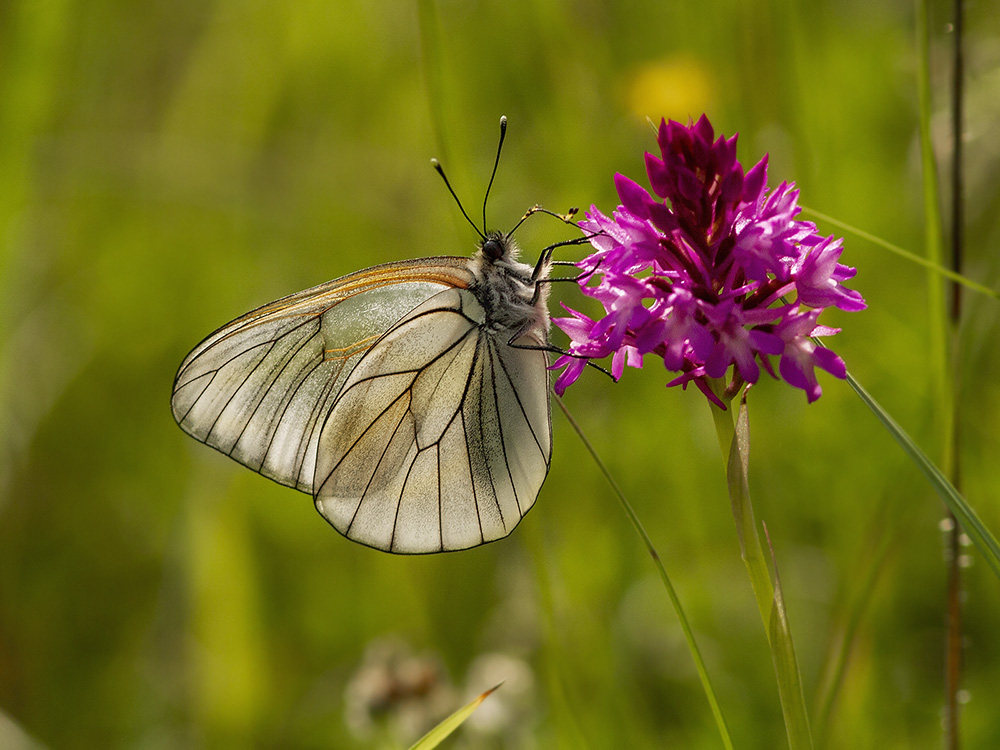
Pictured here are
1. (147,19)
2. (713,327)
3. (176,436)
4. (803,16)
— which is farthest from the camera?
(147,19)

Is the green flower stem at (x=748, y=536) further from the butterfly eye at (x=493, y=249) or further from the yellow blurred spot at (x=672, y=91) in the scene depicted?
the yellow blurred spot at (x=672, y=91)

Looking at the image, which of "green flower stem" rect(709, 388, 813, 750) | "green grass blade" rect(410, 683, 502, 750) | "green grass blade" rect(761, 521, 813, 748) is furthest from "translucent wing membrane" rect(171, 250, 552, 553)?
"green grass blade" rect(761, 521, 813, 748)

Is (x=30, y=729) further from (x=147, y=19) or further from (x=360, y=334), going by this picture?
(x=147, y=19)

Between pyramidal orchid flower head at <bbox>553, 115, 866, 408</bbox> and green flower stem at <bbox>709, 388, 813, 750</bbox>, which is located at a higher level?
pyramidal orchid flower head at <bbox>553, 115, 866, 408</bbox>

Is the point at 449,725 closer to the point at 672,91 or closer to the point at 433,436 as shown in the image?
the point at 433,436

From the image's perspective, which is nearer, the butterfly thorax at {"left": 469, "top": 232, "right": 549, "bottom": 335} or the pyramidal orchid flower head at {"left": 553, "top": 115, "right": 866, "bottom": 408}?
the pyramidal orchid flower head at {"left": 553, "top": 115, "right": 866, "bottom": 408}

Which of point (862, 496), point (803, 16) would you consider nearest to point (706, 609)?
point (862, 496)

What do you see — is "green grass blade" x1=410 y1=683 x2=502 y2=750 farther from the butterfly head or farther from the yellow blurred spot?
the yellow blurred spot
